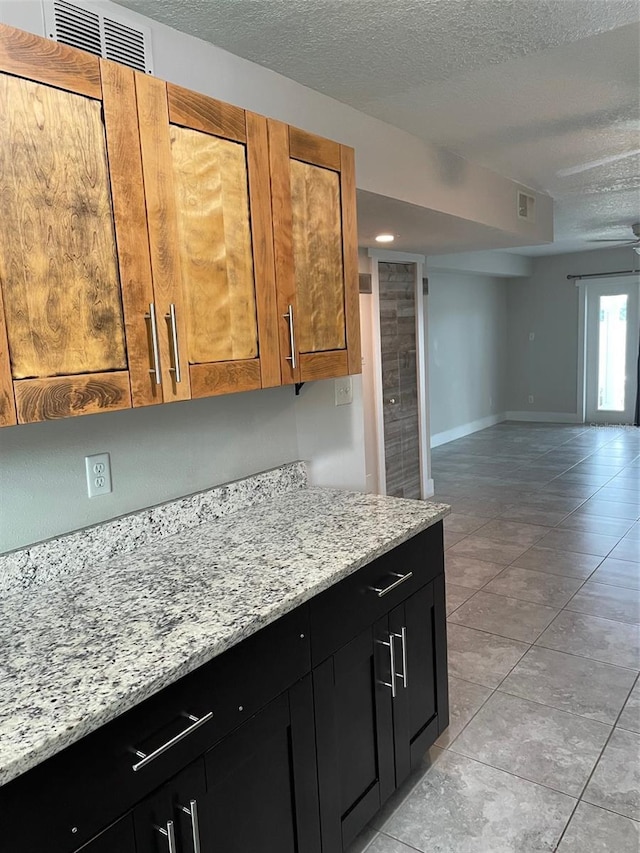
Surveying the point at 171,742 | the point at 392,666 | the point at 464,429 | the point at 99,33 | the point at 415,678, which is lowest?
the point at 464,429

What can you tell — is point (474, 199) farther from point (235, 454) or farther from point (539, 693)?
point (539, 693)

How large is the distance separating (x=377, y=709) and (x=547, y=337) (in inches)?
331

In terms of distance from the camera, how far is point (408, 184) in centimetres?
301

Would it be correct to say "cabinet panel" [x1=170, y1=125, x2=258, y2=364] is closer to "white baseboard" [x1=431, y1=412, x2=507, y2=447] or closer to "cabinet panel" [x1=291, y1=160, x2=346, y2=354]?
"cabinet panel" [x1=291, y1=160, x2=346, y2=354]

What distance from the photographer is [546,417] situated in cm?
943

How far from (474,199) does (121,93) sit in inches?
106

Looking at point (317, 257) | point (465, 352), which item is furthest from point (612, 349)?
point (317, 257)

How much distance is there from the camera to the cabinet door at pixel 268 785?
1278mm

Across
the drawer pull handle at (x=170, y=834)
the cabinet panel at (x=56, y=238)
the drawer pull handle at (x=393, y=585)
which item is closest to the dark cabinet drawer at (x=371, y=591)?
the drawer pull handle at (x=393, y=585)

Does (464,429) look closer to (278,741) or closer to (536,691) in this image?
(536,691)

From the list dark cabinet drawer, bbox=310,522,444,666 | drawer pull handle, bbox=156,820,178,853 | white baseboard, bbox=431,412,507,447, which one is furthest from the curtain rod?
drawer pull handle, bbox=156,820,178,853

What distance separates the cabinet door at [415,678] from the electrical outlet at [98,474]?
923mm

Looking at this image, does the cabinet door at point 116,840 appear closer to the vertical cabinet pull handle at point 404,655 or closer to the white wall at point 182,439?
the white wall at point 182,439

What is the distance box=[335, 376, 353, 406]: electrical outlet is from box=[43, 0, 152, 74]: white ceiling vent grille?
1355mm
